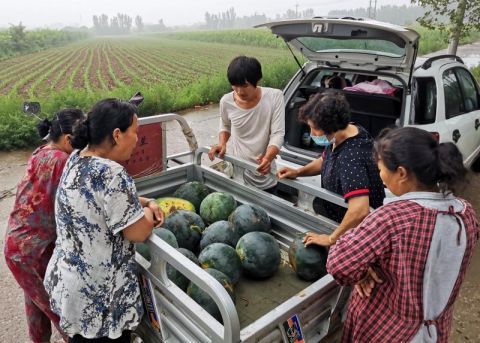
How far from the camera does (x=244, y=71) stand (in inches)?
113

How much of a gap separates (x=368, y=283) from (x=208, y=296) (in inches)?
30.5

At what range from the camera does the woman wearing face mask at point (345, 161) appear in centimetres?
201

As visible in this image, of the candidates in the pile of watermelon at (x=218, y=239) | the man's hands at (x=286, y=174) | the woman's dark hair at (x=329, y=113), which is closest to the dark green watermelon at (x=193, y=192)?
the pile of watermelon at (x=218, y=239)

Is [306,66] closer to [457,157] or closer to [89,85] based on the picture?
[457,157]

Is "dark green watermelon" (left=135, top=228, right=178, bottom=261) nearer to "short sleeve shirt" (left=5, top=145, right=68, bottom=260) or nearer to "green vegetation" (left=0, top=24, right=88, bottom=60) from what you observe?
"short sleeve shirt" (left=5, top=145, right=68, bottom=260)

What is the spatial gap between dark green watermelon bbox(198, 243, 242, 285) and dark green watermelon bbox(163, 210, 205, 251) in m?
0.25

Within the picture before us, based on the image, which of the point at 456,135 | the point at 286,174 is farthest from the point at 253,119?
the point at 456,135

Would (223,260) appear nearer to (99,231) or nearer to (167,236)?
(167,236)

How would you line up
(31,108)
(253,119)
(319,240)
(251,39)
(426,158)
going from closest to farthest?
(426,158) → (319,240) → (31,108) → (253,119) → (251,39)

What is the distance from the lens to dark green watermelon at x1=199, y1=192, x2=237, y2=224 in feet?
8.61

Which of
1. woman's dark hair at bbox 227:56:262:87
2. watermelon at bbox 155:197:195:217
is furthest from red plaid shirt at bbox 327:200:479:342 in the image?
woman's dark hair at bbox 227:56:262:87

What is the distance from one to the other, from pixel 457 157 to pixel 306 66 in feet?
12.0

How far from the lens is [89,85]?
1817cm

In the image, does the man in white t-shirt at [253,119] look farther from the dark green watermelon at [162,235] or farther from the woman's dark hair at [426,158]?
the woman's dark hair at [426,158]
